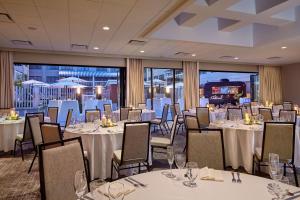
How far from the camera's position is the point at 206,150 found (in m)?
2.48

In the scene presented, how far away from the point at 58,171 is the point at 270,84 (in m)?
12.3

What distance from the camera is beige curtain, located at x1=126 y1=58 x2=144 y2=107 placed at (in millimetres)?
9102

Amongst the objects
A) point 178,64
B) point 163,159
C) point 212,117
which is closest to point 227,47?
point 212,117

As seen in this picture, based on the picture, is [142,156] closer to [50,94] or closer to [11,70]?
[11,70]

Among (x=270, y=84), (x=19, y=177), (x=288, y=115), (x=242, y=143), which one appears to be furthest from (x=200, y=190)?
(x=270, y=84)

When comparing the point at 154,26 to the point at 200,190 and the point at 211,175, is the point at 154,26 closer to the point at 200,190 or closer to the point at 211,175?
the point at 211,175

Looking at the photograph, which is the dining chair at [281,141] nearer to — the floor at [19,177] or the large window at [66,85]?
the floor at [19,177]

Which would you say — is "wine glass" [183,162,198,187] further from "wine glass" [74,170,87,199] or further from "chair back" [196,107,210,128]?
"chair back" [196,107,210,128]

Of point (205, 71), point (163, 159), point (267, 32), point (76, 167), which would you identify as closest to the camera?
point (76, 167)

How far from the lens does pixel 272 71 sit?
1199 cm

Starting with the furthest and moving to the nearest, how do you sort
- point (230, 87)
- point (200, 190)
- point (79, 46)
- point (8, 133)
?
point (230, 87)
point (79, 46)
point (8, 133)
point (200, 190)

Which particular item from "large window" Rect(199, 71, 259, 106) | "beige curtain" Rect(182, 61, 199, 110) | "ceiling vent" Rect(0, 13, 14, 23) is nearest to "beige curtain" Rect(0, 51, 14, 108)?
"ceiling vent" Rect(0, 13, 14, 23)

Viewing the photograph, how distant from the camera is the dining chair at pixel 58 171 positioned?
172 centimetres

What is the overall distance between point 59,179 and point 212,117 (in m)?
6.38
